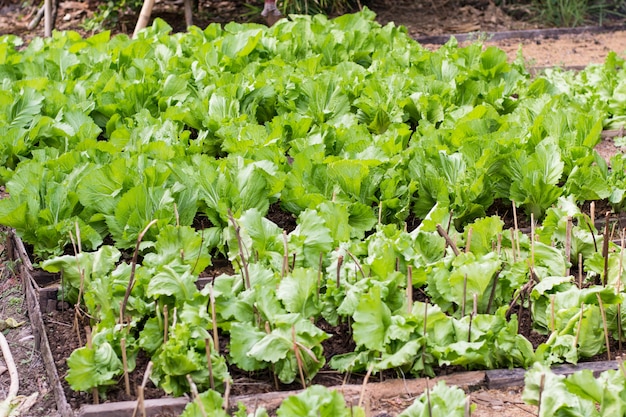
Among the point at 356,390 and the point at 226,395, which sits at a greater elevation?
the point at 226,395

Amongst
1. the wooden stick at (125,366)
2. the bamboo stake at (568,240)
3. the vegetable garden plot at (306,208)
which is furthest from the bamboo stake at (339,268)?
the bamboo stake at (568,240)

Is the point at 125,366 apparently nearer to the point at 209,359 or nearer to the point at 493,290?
the point at 209,359

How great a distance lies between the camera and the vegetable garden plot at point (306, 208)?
2816 millimetres

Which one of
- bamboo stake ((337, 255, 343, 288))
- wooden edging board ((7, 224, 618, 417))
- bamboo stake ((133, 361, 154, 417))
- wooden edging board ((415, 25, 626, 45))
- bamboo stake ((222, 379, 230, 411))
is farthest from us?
wooden edging board ((415, 25, 626, 45))

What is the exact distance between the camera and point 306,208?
375 cm

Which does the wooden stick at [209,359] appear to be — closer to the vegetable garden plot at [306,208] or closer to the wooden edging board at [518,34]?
the vegetable garden plot at [306,208]

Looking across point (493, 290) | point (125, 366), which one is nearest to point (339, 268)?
point (493, 290)

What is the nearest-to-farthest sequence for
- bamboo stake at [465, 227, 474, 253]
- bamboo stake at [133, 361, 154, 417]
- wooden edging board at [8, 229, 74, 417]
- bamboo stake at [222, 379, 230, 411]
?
bamboo stake at [133, 361, 154, 417] → bamboo stake at [222, 379, 230, 411] → wooden edging board at [8, 229, 74, 417] → bamboo stake at [465, 227, 474, 253]

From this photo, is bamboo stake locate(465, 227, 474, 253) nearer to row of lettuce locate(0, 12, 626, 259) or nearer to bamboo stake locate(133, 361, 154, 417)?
row of lettuce locate(0, 12, 626, 259)

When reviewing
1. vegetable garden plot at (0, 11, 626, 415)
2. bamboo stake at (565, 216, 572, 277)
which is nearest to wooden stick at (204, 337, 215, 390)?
vegetable garden plot at (0, 11, 626, 415)

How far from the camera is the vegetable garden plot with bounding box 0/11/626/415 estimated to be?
2816 millimetres

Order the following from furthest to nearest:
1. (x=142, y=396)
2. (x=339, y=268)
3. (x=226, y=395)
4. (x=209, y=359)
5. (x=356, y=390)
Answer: (x=339, y=268) < (x=356, y=390) < (x=209, y=359) < (x=226, y=395) < (x=142, y=396)

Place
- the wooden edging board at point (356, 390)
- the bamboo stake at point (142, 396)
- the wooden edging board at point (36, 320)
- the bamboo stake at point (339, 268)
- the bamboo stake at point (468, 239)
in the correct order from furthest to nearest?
the bamboo stake at point (468, 239) → the bamboo stake at point (339, 268) → the wooden edging board at point (36, 320) → the wooden edging board at point (356, 390) → the bamboo stake at point (142, 396)

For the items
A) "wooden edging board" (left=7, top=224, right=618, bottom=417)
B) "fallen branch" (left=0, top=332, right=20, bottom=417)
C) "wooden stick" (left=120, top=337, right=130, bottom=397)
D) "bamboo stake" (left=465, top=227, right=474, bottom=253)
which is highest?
"bamboo stake" (left=465, top=227, right=474, bottom=253)
